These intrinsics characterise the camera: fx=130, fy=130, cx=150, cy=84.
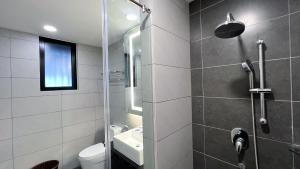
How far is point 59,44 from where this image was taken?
2.43 m

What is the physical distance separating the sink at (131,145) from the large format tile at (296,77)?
1.22m

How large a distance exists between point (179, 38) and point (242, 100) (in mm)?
784

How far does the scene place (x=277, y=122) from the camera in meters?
0.97

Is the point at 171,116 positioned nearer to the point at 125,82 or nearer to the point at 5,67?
the point at 125,82

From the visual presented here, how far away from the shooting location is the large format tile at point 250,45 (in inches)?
36.8

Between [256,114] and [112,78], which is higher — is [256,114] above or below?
below

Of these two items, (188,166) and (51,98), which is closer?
(188,166)

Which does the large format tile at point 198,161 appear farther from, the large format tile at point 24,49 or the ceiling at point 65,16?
the large format tile at point 24,49

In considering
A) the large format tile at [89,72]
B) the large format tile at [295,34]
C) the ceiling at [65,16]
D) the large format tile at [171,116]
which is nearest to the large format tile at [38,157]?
the large format tile at [89,72]

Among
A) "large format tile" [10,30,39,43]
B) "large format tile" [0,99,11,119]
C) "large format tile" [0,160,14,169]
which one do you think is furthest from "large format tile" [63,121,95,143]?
"large format tile" [10,30,39,43]

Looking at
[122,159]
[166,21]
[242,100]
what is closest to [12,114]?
[122,159]

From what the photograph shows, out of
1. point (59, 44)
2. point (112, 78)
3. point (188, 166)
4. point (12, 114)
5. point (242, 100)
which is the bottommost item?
point (188, 166)

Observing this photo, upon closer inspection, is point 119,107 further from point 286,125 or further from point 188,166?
point 286,125

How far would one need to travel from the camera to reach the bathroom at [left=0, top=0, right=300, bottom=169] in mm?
938
